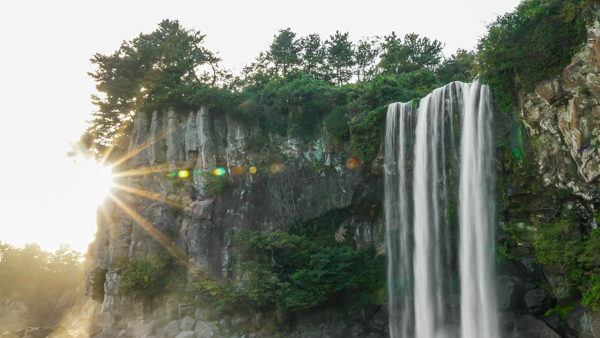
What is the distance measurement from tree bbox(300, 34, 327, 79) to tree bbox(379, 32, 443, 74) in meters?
4.64

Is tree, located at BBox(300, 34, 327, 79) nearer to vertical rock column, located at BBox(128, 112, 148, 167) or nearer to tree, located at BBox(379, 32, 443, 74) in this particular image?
tree, located at BBox(379, 32, 443, 74)

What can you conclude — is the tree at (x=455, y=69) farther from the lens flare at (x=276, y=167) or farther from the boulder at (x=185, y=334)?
the boulder at (x=185, y=334)

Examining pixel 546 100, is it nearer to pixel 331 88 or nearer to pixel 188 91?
pixel 331 88

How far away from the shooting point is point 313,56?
118 feet

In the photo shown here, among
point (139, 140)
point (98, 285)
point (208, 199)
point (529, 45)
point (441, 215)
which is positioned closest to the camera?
point (529, 45)

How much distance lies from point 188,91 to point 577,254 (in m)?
21.2

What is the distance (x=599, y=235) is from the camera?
1438cm

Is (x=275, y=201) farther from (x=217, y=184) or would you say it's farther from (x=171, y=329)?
(x=171, y=329)

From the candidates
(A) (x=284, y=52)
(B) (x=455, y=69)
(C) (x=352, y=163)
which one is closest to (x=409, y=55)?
(B) (x=455, y=69)

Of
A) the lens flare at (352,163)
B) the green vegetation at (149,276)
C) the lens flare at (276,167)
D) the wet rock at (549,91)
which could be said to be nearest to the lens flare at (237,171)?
the lens flare at (276,167)

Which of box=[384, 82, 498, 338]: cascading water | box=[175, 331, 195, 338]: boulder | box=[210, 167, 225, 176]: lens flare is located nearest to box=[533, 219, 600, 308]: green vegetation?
box=[384, 82, 498, 338]: cascading water

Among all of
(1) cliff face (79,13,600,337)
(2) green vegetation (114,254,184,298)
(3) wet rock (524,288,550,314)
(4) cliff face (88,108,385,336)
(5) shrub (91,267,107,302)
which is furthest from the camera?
(5) shrub (91,267,107,302)

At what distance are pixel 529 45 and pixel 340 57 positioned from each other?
70.5 feet

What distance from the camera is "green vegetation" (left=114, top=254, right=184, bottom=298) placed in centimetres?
2483
